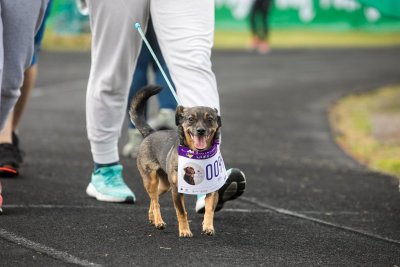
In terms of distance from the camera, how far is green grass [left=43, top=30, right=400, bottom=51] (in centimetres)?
2673

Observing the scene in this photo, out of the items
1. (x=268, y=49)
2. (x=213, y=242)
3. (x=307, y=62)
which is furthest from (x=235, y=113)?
(x=268, y=49)

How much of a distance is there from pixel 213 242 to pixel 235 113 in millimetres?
7772

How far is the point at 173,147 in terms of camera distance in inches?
213

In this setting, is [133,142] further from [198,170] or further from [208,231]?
[198,170]

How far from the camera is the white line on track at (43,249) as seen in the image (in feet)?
15.6

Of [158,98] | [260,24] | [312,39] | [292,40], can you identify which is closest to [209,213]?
[158,98]

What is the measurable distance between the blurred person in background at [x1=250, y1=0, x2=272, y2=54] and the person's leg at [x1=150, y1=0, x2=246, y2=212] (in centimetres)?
2016

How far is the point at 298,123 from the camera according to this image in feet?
40.0

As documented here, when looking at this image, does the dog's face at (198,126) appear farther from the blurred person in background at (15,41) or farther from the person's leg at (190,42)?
the blurred person in background at (15,41)

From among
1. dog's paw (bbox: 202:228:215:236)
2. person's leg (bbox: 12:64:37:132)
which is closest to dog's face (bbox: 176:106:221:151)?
dog's paw (bbox: 202:228:215:236)

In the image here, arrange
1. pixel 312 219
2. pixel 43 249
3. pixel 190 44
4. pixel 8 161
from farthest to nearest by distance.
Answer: pixel 8 161 < pixel 312 219 < pixel 190 44 < pixel 43 249

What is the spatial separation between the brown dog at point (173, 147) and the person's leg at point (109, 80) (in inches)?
10.9

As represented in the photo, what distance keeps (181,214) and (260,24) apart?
2180cm

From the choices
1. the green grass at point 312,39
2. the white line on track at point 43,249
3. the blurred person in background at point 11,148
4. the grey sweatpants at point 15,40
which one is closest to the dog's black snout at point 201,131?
the white line on track at point 43,249
